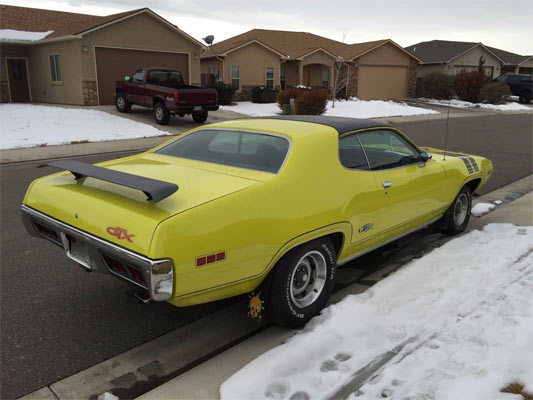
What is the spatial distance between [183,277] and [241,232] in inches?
18.2

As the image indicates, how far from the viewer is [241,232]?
2.89m

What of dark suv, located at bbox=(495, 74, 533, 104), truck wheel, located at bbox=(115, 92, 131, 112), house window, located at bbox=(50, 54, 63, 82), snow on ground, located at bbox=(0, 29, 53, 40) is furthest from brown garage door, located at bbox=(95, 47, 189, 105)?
dark suv, located at bbox=(495, 74, 533, 104)

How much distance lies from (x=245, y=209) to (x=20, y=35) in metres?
25.5

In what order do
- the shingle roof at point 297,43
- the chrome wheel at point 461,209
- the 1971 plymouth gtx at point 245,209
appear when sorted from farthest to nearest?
the shingle roof at point 297,43
the chrome wheel at point 461,209
the 1971 plymouth gtx at point 245,209

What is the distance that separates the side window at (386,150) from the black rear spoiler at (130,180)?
191 cm

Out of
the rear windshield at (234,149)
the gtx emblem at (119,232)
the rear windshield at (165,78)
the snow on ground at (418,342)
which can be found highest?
the rear windshield at (165,78)

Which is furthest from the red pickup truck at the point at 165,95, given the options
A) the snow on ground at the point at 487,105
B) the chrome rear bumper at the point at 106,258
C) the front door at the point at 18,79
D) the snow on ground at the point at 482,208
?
the snow on ground at the point at 487,105

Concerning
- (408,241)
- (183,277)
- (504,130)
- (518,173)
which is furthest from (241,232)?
(504,130)

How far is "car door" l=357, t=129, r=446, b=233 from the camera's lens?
13.3ft

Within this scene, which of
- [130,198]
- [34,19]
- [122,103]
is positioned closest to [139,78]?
[122,103]

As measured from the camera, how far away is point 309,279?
3512 mm

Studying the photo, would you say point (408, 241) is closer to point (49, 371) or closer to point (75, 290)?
point (75, 290)

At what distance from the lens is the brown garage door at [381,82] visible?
34.9 meters

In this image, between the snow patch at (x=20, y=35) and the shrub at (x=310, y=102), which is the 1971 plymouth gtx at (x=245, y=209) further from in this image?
the snow patch at (x=20, y=35)
